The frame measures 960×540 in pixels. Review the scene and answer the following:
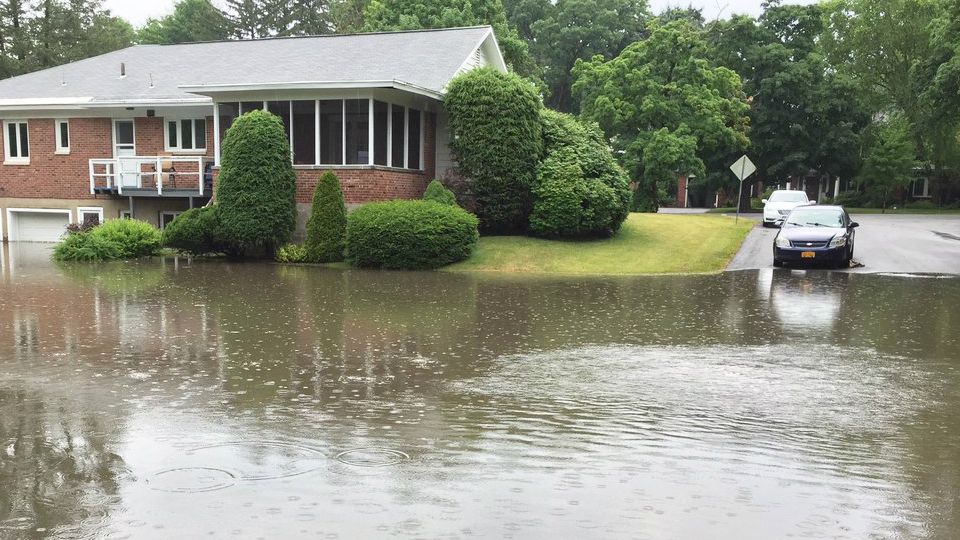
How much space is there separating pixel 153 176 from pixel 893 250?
2347cm

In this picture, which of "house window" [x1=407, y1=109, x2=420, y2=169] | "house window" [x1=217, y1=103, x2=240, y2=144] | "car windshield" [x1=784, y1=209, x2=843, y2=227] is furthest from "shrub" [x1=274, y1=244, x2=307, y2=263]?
"car windshield" [x1=784, y1=209, x2=843, y2=227]

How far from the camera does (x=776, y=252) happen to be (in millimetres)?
19625

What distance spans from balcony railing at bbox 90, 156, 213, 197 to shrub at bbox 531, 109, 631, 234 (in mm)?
10559

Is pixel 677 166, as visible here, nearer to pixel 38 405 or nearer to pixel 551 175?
pixel 551 175

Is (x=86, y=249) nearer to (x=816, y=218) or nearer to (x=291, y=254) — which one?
(x=291, y=254)

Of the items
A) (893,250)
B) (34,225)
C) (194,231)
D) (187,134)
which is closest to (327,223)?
(194,231)

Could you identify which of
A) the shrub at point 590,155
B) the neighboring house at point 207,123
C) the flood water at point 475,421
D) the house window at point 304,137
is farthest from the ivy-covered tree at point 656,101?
→ the flood water at point 475,421

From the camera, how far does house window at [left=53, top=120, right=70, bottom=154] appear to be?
26266mm

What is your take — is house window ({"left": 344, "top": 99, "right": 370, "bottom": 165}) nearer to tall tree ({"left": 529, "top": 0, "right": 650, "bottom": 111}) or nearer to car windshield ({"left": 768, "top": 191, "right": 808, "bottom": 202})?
car windshield ({"left": 768, "top": 191, "right": 808, "bottom": 202})

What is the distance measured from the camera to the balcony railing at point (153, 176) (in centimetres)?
2416

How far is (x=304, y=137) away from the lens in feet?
79.8

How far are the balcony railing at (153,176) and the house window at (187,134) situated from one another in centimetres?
73

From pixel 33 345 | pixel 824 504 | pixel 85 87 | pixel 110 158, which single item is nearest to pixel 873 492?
pixel 824 504

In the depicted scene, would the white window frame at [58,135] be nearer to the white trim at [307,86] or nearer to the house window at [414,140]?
the white trim at [307,86]
